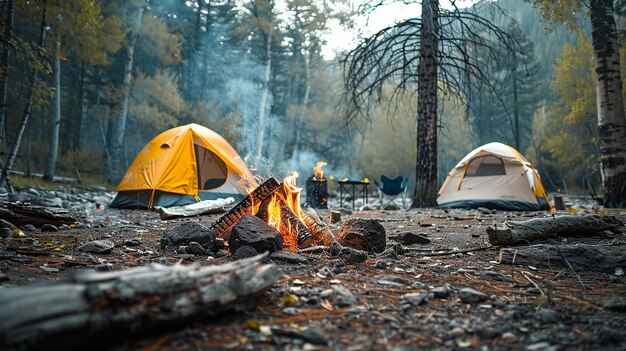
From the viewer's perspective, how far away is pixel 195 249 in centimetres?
337

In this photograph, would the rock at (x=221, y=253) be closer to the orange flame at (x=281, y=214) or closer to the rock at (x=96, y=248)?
the orange flame at (x=281, y=214)

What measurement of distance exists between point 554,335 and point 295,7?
24.0m

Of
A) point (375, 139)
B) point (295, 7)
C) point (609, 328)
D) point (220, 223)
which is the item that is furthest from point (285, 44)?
point (609, 328)

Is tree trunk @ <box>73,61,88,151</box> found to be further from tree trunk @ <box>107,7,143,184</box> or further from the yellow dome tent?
the yellow dome tent

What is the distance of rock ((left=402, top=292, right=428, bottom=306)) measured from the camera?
2.12 metres

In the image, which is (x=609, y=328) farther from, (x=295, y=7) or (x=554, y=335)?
(x=295, y=7)

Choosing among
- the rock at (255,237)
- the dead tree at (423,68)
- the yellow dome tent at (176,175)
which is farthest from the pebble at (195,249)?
the yellow dome tent at (176,175)

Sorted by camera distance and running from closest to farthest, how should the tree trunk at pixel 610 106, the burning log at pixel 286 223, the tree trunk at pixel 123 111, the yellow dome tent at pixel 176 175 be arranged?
the burning log at pixel 286 223 → the tree trunk at pixel 610 106 → the yellow dome tent at pixel 176 175 → the tree trunk at pixel 123 111

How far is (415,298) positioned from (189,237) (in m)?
2.20

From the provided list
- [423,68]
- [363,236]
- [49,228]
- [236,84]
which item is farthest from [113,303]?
[236,84]

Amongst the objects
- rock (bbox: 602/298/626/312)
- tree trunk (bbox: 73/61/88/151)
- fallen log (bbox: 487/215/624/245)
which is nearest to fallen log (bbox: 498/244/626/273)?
fallen log (bbox: 487/215/624/245)

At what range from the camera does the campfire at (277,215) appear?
12.7ft

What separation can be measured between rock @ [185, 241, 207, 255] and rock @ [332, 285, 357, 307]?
5.26 ft

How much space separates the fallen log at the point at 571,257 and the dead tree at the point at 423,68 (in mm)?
4615
